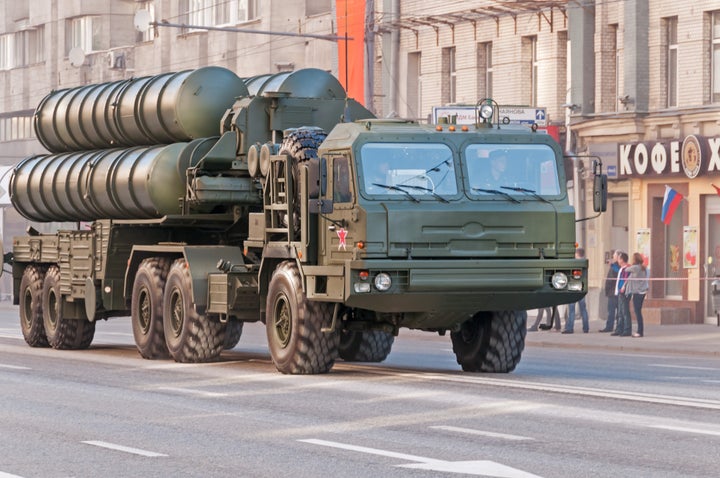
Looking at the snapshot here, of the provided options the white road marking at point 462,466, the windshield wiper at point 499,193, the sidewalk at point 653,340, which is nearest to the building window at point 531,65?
the sidewalk at point 653,340

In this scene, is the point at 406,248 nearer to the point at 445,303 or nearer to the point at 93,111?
the point at 445,303

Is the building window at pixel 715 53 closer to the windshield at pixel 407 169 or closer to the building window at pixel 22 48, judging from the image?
the windshield at pixel 407 169

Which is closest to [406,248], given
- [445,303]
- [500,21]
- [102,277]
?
[445,303]

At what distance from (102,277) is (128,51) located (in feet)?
159

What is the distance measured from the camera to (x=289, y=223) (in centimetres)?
2167

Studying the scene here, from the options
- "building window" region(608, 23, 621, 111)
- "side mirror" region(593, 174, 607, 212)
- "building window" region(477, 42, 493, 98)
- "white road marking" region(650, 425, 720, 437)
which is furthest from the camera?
"building window" region(477, 42, 493, 98)

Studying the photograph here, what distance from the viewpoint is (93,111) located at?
91.2 feet

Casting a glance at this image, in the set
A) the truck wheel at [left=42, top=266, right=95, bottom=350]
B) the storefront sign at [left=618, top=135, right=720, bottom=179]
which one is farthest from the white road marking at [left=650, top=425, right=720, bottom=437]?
the storefront sign at [left=618, top=135, right=720, bottom=179]

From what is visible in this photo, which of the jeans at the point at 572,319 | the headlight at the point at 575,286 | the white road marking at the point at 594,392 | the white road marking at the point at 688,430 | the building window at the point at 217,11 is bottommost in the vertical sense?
the jeans at the point at 572,319

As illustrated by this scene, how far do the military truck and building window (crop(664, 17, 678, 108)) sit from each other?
1753 centimetres

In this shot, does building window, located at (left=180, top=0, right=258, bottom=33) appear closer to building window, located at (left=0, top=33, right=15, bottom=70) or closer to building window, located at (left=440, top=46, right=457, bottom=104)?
building window, located at (left=440, top=46, right=457, bottom=104)

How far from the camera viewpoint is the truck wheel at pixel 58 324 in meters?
28.3

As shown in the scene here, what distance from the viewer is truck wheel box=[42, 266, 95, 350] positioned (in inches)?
1116

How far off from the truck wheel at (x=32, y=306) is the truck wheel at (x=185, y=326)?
5.06 m
